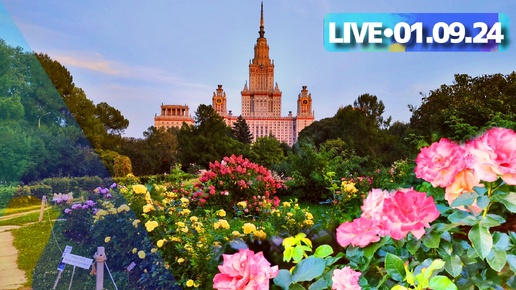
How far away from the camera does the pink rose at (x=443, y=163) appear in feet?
3.28

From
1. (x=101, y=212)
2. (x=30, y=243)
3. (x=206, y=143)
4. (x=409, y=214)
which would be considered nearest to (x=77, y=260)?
(x=101, y=212)

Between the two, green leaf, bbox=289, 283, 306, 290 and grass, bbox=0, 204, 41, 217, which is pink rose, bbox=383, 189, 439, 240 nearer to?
green leaf, bbox=289, 283, 306, 290

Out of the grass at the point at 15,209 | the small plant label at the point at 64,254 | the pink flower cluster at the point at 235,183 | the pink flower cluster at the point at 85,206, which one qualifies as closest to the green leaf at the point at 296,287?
the small plant label at the point at 64,254

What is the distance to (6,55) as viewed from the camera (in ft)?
63.2

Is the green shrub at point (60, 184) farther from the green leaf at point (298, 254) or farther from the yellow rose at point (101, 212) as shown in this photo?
the green leaf at point (298, 254)

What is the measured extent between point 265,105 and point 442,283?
Answer: 167 ft

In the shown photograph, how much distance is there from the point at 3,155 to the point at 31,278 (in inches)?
456

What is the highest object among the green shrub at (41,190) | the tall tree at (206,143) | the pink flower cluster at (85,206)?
the tall tree at (206,143)

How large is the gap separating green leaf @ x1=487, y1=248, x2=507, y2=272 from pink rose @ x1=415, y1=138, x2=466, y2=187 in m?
0.17

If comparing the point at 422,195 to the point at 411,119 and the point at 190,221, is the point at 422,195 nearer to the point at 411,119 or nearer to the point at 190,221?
the point at 190,221

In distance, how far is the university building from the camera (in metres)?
44.4

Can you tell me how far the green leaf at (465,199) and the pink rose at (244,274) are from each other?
40cm

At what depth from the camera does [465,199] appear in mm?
962

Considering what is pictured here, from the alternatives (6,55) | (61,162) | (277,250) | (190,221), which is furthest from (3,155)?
(277,250)
